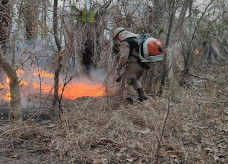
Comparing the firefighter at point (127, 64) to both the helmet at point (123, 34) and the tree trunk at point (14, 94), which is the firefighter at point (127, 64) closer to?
the helmet at point (123, 34)

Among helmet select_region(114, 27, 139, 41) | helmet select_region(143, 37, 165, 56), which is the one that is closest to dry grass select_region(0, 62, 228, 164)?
helmet select_region(143, 37, 165, 56)

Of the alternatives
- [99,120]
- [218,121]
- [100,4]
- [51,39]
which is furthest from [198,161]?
[100,4]

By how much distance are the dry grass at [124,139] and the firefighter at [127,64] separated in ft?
5.42

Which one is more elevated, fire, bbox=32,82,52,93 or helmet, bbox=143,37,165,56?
helmet, bbox=143,37,165,56

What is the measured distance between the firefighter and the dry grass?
5.42 ft

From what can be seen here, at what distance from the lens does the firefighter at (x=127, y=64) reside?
6.23 m

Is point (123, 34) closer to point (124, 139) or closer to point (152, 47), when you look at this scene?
point (152, 47)

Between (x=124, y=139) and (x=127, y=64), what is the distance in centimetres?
294

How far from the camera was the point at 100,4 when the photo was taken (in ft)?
28.0

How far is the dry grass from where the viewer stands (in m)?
3.47

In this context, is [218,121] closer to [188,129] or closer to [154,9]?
[188,129]

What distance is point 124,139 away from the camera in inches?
157

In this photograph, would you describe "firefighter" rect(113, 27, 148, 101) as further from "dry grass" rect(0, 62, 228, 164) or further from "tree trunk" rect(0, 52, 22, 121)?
"tree trunk" rect(0, 52, 22, 121)

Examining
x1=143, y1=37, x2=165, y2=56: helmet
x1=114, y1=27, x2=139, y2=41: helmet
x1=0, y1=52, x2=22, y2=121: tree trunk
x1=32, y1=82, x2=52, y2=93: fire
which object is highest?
x1=114, y1=27, x2=139, y2=41: helmet
